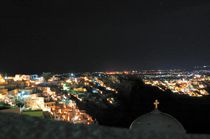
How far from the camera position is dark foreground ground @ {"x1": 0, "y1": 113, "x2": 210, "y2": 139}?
1.50m

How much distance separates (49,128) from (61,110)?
33253mm

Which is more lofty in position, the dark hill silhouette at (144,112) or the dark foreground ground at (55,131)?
the dark foreground ground at (55,131)

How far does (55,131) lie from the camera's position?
1525mm

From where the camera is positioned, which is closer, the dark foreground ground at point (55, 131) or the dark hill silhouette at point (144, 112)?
the dark foreground ground at point (55, 131)

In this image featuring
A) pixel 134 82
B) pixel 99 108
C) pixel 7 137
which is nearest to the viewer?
pixel 7 137

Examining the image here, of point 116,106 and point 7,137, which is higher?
point 7,137

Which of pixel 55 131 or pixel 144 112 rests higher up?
pixel 55 131

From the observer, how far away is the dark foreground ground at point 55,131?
1.50 m

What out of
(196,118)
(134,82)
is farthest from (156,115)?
(134,82)

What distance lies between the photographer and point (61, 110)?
113ft

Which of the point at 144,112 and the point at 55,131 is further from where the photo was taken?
the point at 144,112

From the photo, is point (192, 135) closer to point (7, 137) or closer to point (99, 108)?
point (7, 137)

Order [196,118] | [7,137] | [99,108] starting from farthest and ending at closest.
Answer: [99,108]
[196,118]
[7,137]

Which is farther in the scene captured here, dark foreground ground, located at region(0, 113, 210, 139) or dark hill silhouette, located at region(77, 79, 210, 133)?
dark hill silhouette, located at region(77, 79, 210, 133)
